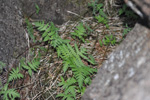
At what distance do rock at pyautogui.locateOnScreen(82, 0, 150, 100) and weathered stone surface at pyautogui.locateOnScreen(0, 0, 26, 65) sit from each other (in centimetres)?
160

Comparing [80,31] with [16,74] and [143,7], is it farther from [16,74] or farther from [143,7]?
[143,7]

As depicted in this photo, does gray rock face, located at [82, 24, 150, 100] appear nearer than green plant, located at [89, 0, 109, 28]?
Yes

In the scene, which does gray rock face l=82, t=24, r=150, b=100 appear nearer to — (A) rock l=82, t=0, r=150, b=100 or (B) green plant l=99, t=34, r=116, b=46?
(A) rock l=82, t=0, r=150, b=100

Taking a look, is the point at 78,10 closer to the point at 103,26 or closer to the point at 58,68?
the point at 103,26

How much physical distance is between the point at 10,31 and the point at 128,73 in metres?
2.12

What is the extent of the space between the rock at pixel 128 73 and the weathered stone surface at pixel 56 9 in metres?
1.71

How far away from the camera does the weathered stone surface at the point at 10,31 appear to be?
2.96 meters

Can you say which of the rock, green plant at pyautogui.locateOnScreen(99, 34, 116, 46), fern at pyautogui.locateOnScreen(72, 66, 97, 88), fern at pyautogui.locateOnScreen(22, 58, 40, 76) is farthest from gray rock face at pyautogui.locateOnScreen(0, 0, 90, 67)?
the rock

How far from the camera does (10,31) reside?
3111 millimetres

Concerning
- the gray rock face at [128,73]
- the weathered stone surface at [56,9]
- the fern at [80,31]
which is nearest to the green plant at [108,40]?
the fern at [80,31]

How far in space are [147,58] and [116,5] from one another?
2.19 m

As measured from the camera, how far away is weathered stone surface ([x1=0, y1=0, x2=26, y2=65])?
9.72 feet

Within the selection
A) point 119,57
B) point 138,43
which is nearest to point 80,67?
point 119,57

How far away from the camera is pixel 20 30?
3352mm
